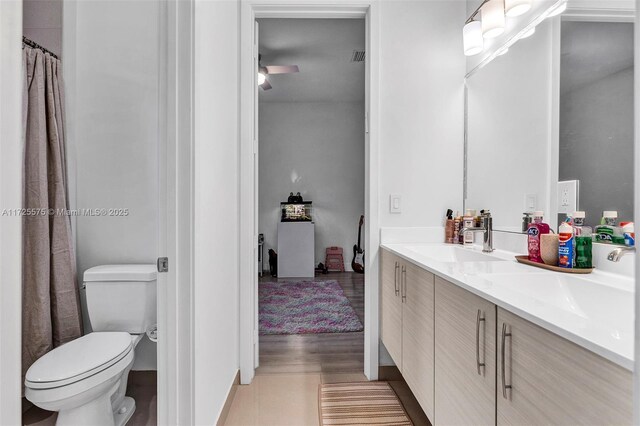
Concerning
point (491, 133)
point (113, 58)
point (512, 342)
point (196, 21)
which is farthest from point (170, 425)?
point (491, 133)

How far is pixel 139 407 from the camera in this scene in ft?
5.96

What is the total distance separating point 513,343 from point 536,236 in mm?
744

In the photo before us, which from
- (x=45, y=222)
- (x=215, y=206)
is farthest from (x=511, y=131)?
(x=45, y=222)

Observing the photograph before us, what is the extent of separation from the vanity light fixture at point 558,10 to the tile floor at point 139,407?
2.68m

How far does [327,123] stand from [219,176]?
4.26 meters

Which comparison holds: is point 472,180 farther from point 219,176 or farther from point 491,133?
point 219,176

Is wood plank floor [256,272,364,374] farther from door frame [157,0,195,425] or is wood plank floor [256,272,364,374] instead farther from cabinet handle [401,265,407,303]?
A: door frame [157,0,195,425]

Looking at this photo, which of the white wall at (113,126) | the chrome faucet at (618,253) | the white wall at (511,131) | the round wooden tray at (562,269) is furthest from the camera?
the white wall at (113,126)

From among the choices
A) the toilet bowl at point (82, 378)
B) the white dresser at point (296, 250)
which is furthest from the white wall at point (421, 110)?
the white dresser at point (296, 250)

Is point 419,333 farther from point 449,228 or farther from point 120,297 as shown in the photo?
point 120,297

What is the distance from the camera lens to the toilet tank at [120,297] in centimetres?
173

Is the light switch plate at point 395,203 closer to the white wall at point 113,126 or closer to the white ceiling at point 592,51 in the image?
the white ceiling at point 592,51

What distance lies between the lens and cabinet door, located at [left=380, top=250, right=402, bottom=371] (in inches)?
67.2

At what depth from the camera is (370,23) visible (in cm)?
206
